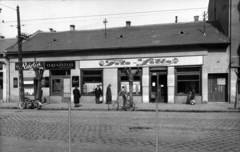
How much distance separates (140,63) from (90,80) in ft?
17.1

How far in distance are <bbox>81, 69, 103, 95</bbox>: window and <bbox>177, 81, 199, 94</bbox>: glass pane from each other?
7.40m

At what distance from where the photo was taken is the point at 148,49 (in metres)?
21.5

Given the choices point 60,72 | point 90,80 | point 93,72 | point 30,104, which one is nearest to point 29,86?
point 60,72

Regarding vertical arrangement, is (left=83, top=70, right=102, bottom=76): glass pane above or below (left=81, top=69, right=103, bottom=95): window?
above

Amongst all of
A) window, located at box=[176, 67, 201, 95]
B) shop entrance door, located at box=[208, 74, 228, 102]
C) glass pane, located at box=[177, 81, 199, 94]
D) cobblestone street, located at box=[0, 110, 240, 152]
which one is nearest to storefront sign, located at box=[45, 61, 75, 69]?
window, located at box=[176, 67, 201, 95]

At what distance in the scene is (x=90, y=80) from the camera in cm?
2288

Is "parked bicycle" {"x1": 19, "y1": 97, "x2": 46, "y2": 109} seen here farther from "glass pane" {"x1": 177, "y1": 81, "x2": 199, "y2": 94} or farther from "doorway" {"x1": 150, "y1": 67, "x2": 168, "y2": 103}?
"glass pane" {"x1": 177, "y1": 81, "x2": 199, "y2": 94}

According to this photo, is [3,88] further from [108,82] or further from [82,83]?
[108,82]

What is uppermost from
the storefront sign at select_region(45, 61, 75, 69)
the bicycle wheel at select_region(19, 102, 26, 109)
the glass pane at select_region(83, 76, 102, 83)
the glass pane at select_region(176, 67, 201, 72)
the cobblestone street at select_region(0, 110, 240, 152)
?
the storefront sign at select_region(45, 61, 75, 69)

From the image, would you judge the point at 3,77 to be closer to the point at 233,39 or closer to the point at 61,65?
the point at 61,65

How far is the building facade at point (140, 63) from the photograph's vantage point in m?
20.4

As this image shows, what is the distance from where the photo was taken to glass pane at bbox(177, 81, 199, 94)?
67.6ft

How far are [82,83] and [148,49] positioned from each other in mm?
7220

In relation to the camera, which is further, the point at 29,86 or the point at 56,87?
the point at 29,86
